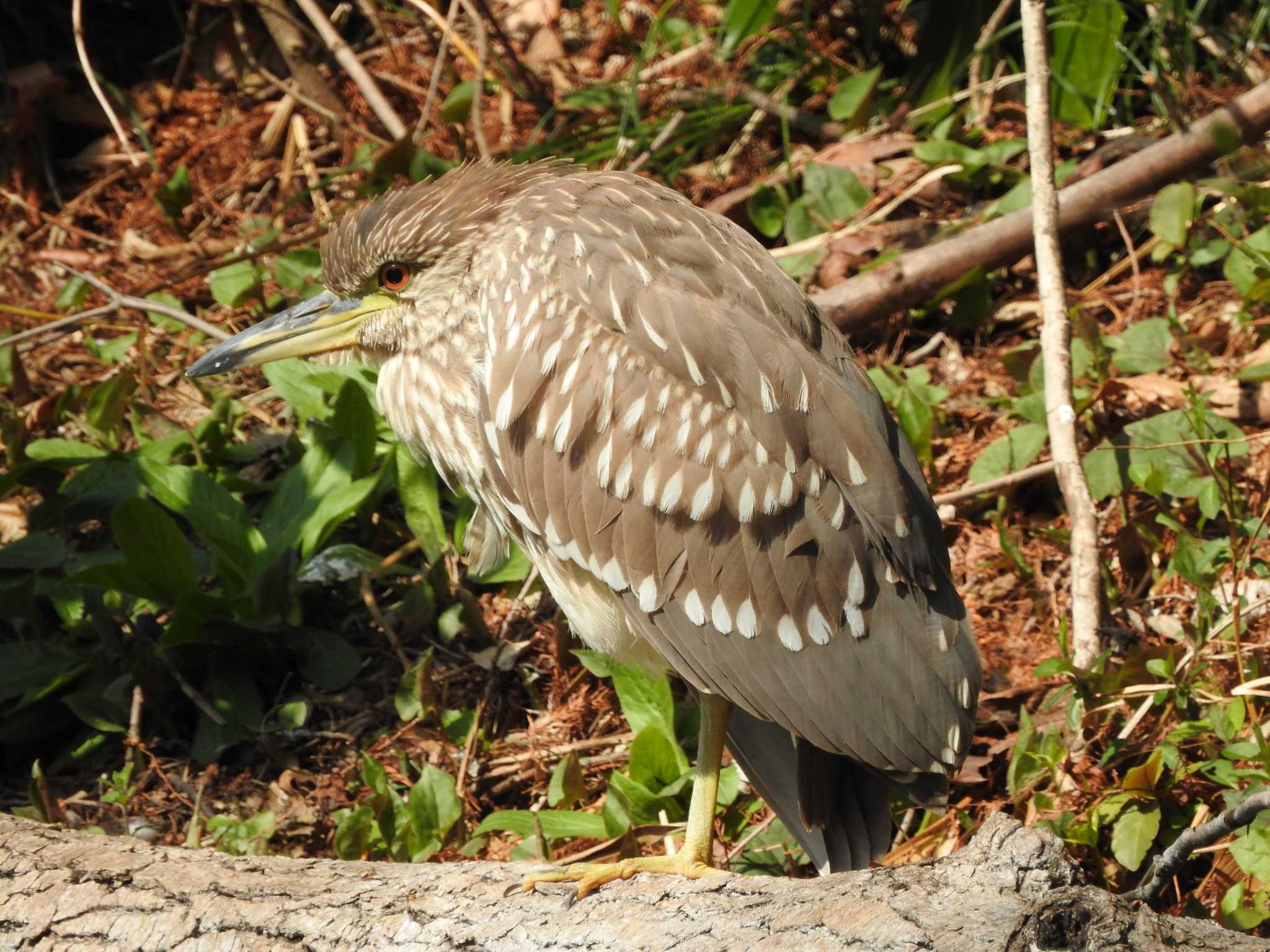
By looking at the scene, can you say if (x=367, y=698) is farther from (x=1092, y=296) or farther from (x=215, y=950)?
(x=1092, y=296)

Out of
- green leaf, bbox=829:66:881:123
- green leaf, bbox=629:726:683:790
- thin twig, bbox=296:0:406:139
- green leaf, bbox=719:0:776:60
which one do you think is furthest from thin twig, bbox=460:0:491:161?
green leaf, bbox=629:726:683:790

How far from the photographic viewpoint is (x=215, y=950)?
217cm

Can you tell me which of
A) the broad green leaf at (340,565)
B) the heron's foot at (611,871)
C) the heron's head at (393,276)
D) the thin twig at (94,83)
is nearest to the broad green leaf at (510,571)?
the broad green leaf at (340,565)

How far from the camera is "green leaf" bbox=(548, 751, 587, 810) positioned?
339cm

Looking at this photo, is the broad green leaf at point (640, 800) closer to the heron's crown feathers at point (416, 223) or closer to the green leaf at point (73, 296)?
the heron's crown feathers at point (416, 223)

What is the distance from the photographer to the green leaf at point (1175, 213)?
13.9 feet

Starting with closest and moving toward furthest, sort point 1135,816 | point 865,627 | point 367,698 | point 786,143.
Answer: point 865,627 < point 1135,816 < point 367,698 < point 786,143

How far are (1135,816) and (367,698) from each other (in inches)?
90.8

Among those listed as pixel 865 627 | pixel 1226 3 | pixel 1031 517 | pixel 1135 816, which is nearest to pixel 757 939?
pixel 865 627

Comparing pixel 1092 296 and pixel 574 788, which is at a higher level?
pixel 1092 296

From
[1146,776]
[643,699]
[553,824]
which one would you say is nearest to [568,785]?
[553,824]

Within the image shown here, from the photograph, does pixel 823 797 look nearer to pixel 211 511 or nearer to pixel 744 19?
pixel 211 511

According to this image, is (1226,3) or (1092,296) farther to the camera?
(1226,3)

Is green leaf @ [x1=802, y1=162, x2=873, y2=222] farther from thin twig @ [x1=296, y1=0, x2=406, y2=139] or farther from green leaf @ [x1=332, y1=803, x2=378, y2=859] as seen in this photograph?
green leaf @ [x1=332, y1=803, x2=378, y2=859]
